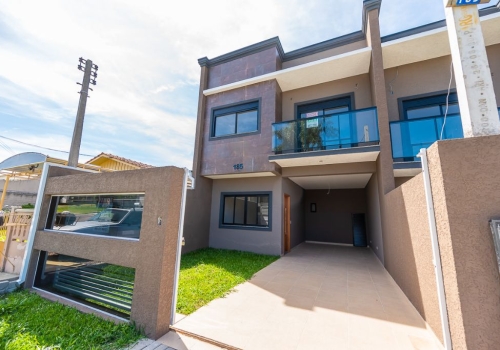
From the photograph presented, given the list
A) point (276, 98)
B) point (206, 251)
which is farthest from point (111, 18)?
point (206, 251)

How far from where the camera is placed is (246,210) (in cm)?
823

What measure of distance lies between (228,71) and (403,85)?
6.70 meters

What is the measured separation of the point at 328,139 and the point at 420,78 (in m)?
3.82

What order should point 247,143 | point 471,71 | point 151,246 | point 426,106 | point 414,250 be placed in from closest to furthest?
point 471,71
point 151,246
point 414,250
point 426,106
point 247,143

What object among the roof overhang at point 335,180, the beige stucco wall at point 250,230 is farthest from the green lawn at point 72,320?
the roof overhang at point 335,180

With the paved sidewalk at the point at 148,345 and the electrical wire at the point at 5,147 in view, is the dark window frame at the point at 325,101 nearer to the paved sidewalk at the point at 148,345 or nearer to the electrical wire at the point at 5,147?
the paved sidewalk at the point at 148,345

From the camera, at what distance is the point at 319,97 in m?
7.98

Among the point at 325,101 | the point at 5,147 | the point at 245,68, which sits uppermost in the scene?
the point at 245,68

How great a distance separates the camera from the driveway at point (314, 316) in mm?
2545

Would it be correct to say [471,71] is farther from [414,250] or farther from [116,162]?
[116,162]

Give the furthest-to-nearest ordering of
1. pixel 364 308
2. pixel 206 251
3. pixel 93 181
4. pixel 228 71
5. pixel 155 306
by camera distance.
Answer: pixel 228 71
pixel 206 251
pixel 93 181
pixel 364 308
pixel 155 306

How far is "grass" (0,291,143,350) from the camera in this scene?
7.82 ft

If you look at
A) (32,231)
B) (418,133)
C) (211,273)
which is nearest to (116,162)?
(32,231)

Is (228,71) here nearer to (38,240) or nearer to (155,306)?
(38,240)
